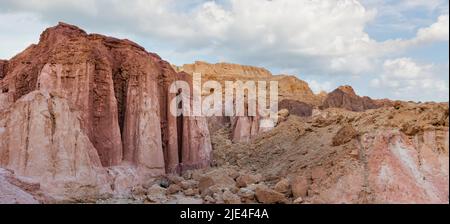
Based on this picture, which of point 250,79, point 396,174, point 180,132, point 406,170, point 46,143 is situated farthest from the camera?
point 250,79

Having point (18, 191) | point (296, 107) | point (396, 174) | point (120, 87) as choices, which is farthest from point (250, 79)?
point (18, 191)

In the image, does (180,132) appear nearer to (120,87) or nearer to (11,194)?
(120,87)

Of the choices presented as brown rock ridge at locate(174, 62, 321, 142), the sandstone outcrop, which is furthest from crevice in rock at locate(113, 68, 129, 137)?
brown rock ridge at locate(174, 62, 321, 142)

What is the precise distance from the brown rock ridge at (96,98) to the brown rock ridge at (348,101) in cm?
4390

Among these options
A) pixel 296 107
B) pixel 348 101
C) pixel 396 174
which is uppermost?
pixel 348 101

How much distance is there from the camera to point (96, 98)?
2109 centimetres

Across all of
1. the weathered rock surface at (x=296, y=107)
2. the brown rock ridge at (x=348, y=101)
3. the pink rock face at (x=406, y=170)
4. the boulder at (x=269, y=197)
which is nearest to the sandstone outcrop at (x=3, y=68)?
the boulder at (x=269, y=197)

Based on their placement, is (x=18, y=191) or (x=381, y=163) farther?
(x=381, y=163)

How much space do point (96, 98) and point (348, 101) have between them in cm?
5172

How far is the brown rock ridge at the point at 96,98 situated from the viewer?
1748 cm

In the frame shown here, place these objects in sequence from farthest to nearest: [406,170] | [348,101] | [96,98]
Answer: [348,101] < [96,98] < [406,170]

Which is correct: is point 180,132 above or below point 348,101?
below

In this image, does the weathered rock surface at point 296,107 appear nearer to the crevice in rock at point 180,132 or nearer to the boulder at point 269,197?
the crevice in rock at point 180,132
